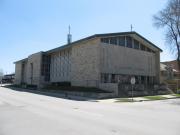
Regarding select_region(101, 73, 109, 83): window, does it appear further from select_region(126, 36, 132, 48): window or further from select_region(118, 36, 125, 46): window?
select_region(126, 36, 132, 48): window

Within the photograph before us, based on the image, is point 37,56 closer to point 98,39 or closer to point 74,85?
point 74,85

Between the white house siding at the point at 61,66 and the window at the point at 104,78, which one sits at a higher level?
the white house siding at the point at 61,66

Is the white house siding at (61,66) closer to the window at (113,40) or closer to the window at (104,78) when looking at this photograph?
Answer: the window at (104,78)

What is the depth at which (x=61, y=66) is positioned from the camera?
45.5 metres

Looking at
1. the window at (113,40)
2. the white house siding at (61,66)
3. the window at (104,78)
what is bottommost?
the window at (104,78)

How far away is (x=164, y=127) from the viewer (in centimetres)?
893

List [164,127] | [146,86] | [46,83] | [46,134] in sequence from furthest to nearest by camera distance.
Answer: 1. [46,83]
2. [146,86]
3. [164,127]
4. [46,134]

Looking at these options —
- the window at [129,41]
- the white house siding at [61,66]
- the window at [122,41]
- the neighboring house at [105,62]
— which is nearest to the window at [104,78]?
the neighboring house at [105,62]

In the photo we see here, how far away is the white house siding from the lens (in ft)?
141

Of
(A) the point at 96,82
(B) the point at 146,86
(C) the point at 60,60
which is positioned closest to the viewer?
(A) the point at 96,82

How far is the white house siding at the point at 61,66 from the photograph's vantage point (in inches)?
1688

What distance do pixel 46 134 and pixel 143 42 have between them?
1412 inches

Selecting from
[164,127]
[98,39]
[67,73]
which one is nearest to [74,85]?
[67,73]

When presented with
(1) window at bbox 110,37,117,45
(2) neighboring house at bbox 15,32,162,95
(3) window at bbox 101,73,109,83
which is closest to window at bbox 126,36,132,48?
(2) neighboring house at bbox 15,32,162,95
